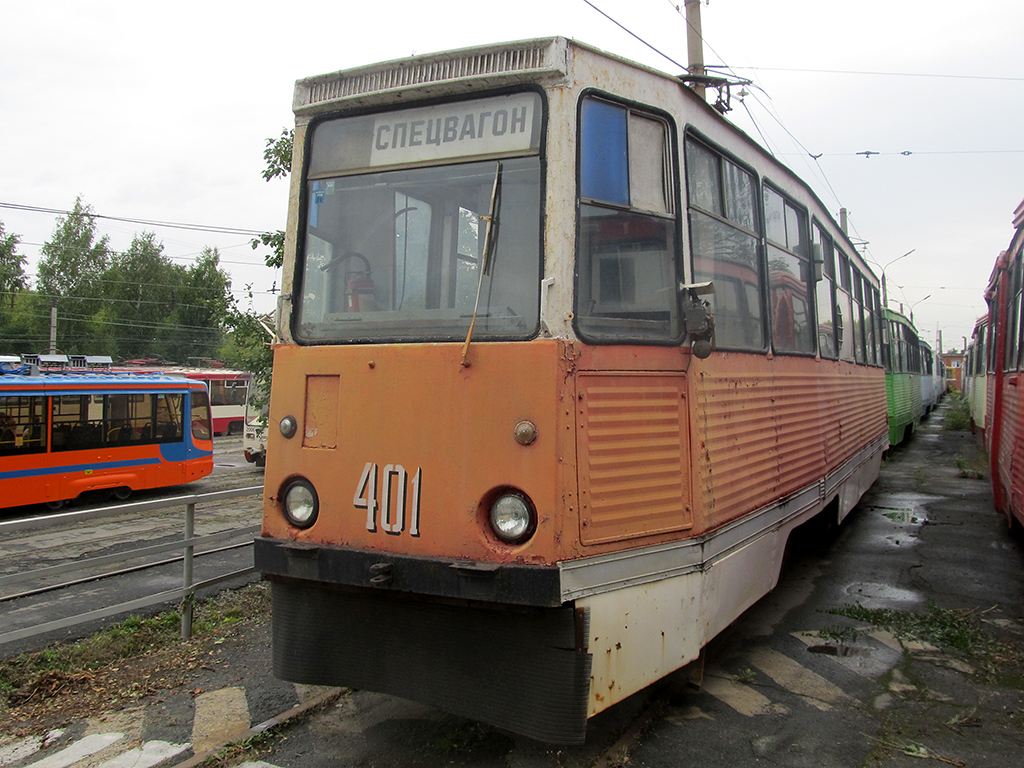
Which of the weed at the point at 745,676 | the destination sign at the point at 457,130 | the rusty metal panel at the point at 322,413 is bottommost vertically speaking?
the weed at the point at 745,676

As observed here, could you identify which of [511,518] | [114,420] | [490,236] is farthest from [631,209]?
[114,420]

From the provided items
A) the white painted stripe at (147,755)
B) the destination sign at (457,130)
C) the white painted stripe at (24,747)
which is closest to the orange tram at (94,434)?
the white painted stripe at (24,747)

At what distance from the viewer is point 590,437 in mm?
3092

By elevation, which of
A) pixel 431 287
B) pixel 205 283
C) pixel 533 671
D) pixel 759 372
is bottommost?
pixel 533 671

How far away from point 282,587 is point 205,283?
180 ft

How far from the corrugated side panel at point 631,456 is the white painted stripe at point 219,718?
2.13 metres

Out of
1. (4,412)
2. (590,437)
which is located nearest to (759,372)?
(590,437)

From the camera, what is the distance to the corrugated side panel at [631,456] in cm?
309

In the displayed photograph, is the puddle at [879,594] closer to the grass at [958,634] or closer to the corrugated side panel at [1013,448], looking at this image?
the grass at [958,634]

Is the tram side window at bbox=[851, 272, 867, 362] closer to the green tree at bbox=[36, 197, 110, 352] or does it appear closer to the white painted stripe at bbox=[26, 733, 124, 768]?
the white painted stripe at bbox=[26, 733, 124, 768]

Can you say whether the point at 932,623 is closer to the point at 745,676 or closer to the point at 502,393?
the point at 745,676

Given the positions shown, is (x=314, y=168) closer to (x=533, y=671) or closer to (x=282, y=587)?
(x=282, y=587)

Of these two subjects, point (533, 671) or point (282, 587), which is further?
point (282, 587)

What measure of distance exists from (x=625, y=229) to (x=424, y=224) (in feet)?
3.08
